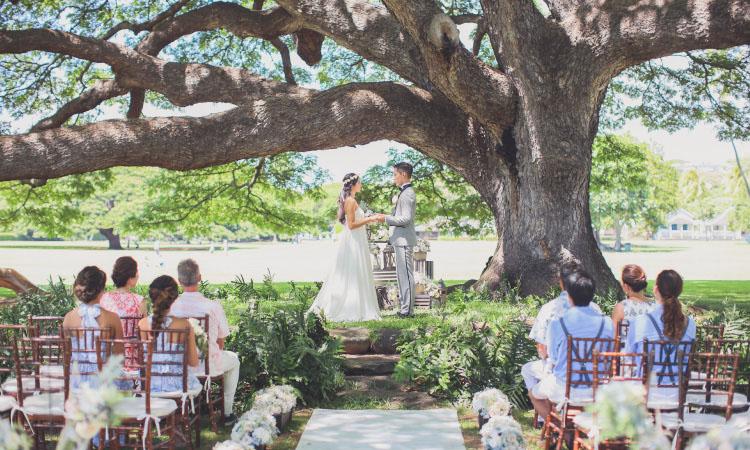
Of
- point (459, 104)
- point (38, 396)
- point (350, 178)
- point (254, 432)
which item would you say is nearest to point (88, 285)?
point (38, 396)

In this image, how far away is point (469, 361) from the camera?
305 inches

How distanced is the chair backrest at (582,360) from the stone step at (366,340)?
3450 millimetres

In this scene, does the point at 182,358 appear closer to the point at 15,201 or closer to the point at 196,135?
the point at 196,135

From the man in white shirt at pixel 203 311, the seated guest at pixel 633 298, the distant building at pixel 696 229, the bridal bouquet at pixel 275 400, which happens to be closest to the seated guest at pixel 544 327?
the seated guest at pixel 633 298

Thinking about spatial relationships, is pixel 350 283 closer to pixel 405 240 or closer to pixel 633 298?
pixel 405 240

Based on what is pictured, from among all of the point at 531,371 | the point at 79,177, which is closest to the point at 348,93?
the point at 531,371

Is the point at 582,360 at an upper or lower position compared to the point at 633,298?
lower

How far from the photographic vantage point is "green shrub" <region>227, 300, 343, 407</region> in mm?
7559

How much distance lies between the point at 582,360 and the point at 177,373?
300 cm

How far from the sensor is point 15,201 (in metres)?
17.6

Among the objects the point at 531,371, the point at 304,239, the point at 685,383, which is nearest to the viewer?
the point at 685,383

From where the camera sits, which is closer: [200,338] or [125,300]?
[200,338]

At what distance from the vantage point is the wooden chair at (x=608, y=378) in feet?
17.0

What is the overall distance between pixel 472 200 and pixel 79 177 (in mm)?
9134
